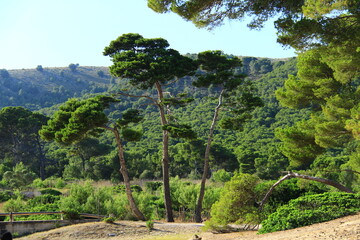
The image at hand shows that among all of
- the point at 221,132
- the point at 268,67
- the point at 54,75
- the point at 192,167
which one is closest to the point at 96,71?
the point at 54,75

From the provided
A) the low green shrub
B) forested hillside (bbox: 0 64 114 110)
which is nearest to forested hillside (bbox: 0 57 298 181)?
Result: the low green shrub

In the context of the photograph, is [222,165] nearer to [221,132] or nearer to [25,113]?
[221,132]

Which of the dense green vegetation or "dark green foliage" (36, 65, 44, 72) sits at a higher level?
"dark green foliage" (36, 65, 44, 72)

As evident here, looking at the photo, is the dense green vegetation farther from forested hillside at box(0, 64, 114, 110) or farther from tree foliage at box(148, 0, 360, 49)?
forested hillside at box(0, 64, 114, 110)

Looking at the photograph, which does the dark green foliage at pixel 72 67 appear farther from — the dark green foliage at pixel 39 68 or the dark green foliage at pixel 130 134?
the dark green foliage at pixel 130 134

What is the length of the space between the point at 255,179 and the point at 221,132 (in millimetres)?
39741

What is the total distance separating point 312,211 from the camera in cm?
834

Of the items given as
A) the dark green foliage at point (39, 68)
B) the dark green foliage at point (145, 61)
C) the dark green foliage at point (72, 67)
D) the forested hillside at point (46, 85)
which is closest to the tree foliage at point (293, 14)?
the dark green foliage at point (145, 61)

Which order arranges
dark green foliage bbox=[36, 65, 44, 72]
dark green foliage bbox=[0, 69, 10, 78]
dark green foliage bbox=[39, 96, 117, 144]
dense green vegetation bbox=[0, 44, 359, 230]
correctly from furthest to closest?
dark green foliage bbox=[36, 65, 44, 72]
dark green foliage bbox=[0, 69, 10, 78]
dark green foliage bbox=[39, 96, 117, 144]
dense green vegetation bbox=[0, 44, 359, 230]

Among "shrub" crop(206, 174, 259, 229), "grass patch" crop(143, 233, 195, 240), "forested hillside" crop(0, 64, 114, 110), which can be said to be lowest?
"grass patch" crop(143, 233, 195, 240)

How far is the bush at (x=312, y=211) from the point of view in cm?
822

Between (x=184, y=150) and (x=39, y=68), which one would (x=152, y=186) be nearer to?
Result: (x=184, y=150)

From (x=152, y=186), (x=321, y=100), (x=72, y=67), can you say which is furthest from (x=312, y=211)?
(x=72, y=67)

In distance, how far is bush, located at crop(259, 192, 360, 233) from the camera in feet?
27.0
